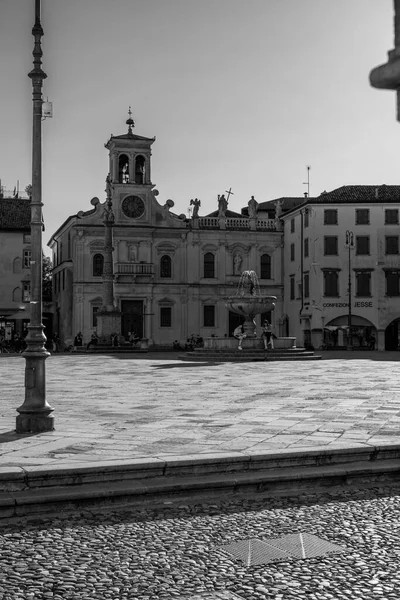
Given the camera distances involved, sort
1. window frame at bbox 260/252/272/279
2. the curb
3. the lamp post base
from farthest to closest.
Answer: window frame at bbox 260/252/272/279, the lamp post base, the curb

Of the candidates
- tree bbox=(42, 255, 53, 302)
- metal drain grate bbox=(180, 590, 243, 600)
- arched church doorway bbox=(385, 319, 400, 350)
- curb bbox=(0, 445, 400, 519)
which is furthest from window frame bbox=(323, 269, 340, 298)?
metal drain grate bbox=(180, 590, 243, 600)

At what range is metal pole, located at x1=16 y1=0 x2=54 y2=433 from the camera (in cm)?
1009

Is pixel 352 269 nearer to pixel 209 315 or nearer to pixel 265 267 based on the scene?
pixel 265 267

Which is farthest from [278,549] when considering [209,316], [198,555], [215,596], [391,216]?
[391,216]

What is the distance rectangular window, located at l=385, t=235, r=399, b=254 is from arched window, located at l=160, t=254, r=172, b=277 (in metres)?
15.9

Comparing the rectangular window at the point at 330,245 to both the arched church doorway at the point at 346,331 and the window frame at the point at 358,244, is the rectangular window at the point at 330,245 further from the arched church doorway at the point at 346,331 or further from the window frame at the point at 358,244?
the arched church doorway at the point at 346,331

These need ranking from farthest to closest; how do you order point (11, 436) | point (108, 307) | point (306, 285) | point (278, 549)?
point (306, 285) < point (108, 307) < point (11, 436) < point (278, 549)

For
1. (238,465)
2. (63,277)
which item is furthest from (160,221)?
(238,465)

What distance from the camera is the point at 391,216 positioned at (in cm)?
5812

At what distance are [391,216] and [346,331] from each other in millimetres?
9003

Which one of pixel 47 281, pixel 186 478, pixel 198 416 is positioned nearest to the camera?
pixel 186 478

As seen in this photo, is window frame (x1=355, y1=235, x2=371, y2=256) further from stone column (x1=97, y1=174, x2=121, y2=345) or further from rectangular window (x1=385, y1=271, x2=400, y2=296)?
stone column (x1=97, y1=174, x2=121, y2=345)

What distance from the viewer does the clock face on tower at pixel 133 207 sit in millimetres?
57844

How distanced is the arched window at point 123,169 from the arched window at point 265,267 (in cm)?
1225
